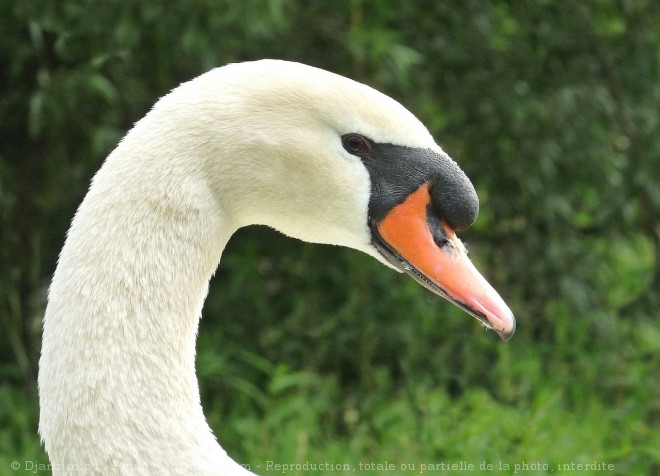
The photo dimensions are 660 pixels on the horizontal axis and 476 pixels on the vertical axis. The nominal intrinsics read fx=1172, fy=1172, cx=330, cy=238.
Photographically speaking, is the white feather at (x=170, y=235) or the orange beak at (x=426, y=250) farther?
the orange beak at (x=426, y=250)

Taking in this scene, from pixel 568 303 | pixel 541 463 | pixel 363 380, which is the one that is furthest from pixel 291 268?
pixel 541 463

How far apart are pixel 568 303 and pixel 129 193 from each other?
322 centimetres

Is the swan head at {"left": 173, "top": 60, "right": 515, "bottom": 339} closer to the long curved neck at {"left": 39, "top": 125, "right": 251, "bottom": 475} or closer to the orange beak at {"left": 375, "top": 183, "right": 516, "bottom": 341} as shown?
the orange beak at {"left": 375, "top": 183, "right": 516, "bottom": 341}

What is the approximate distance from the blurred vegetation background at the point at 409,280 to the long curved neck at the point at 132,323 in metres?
1.76

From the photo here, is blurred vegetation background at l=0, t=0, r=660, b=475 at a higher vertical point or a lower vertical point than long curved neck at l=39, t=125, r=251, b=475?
lower

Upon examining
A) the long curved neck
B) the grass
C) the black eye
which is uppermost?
the black eye

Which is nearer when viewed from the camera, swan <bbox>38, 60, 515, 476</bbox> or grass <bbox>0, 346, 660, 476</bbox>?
swan <bbox>38, 60, 515, 476</bbox>

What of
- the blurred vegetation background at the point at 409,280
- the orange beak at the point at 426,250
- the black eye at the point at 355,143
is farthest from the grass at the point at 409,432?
the black eye at the point at 355,143

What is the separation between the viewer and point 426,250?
7.29 feet

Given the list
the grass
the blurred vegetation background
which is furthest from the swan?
the blurred vegetation background

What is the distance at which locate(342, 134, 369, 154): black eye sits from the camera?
2.17 m

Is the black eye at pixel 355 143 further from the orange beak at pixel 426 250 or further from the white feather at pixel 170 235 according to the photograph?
the orange beak at pixel 426 250

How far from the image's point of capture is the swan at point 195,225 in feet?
6.46

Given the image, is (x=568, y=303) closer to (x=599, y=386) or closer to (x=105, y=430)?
(x=599, y=386)
